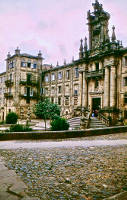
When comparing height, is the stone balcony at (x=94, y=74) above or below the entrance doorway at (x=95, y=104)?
above

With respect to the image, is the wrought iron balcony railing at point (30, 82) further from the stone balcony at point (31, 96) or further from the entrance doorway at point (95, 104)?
the entrance doorway at point (95, 104)

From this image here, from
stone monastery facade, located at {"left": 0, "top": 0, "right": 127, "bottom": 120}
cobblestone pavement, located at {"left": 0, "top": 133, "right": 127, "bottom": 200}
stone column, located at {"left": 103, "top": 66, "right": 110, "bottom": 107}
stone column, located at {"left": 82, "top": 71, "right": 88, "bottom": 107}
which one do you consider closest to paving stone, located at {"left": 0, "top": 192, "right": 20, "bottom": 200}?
cobblestone pavement, located at {"left": 0, "top": 133, "right": 127, "bottom": 200}

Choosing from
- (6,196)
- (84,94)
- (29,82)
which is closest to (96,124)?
(84,94)

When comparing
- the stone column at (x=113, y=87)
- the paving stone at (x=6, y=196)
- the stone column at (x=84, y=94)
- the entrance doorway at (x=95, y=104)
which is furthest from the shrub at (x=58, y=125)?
the stone column at (x=84, y=94)

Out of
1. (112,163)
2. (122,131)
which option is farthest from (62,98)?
(112,163)

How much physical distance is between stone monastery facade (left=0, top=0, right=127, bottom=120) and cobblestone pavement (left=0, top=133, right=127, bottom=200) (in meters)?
21.4

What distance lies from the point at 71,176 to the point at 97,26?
3620 centimetres

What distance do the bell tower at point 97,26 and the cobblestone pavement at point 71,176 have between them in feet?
103

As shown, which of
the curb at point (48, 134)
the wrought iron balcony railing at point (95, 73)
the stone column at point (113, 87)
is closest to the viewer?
the curb at point (48, 134)

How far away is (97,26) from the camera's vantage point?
37.2 metres

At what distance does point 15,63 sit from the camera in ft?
163

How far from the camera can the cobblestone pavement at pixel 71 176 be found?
3861mm

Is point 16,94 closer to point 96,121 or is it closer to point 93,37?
point 93,37

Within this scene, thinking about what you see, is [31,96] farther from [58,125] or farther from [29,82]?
[58,125]
